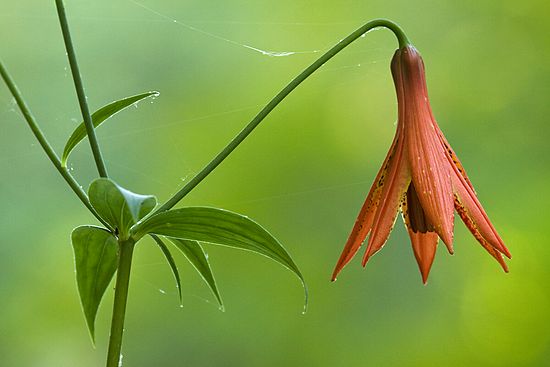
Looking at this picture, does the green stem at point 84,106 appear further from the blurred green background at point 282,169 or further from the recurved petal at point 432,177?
the blurred green background at point 282,169

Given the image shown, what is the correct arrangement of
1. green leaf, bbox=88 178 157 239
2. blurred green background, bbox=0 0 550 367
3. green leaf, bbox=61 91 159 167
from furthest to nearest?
blurred green background, bbox=0 0 550 367 → green leaf, bbox=61 91 159 167 → green leaf, bbox=88 178 157 239

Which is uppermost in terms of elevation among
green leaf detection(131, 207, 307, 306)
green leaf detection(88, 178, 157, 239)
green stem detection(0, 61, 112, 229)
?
green stem detection(0, 61, 112, 229)

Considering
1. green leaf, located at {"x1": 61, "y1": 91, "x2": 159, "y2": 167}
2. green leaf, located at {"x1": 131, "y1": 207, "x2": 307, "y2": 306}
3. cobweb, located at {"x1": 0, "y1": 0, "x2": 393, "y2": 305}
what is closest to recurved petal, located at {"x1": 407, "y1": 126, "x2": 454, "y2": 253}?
green leaf, located at {"x1": 131, "y1": 207, "x2": 307, "y2": 306}

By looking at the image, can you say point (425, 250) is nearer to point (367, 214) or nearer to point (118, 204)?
point (367, 214)

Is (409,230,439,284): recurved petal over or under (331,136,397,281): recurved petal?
under

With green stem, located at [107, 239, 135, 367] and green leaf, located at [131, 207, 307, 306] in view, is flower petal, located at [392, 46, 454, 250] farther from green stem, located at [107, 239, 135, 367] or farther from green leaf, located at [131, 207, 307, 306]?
green stem, located at [107, 239, 135, 367]

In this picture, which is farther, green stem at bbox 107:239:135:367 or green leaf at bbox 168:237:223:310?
green leaf at bbox 168:237:223:310

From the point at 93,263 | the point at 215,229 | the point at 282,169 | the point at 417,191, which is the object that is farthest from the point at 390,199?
the point at 282,169

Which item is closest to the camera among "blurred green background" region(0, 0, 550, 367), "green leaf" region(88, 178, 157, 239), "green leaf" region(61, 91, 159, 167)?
"green leaf" region(88, 178, 157, 239)
